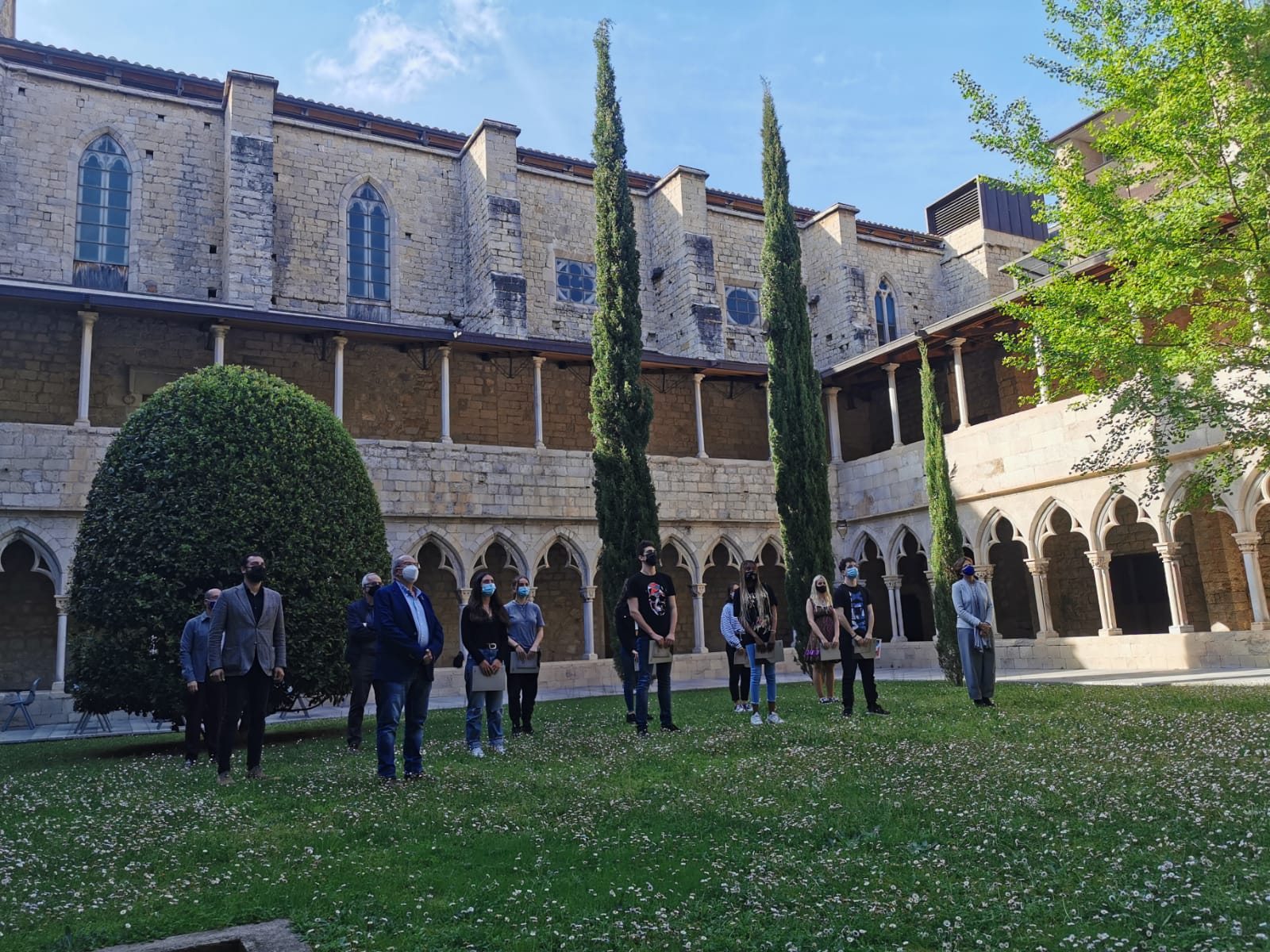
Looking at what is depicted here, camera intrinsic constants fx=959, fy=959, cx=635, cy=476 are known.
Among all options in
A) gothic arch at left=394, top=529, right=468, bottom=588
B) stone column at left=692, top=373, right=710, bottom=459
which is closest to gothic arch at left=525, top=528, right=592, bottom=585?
gothic arch at left=394, top=529, right=468, bottom=588

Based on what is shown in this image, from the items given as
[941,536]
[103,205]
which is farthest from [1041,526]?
[103,205]

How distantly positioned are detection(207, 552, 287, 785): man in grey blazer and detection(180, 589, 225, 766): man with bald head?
1052 millimetres

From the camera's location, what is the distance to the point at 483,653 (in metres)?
7.61

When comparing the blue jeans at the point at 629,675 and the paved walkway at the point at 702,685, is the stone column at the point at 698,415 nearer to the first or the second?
the paved walkway at the point at 702,685

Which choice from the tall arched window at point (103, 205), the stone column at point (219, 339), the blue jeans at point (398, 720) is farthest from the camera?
the tall arched window at point (103, 205)

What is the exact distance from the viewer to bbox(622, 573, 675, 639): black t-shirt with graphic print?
8188 mm

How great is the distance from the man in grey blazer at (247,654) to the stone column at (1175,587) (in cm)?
1309

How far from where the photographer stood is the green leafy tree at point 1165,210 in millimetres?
10117

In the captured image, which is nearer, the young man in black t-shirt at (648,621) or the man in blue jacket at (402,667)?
the man in blue jacket at (402,667)

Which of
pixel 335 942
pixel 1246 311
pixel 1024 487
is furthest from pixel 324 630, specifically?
pixel 1024 487

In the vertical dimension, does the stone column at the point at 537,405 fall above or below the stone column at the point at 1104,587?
above

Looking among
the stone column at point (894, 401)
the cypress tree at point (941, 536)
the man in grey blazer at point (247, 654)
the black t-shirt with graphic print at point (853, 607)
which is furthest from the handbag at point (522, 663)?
the stone column at point (894, 401)

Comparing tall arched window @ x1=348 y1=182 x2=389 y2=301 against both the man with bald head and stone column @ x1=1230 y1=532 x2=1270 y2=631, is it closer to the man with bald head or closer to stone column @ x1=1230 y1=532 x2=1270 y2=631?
the man with bald head

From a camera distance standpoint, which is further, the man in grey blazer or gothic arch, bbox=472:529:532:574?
gothic arch, bbox=472:529:532:574
